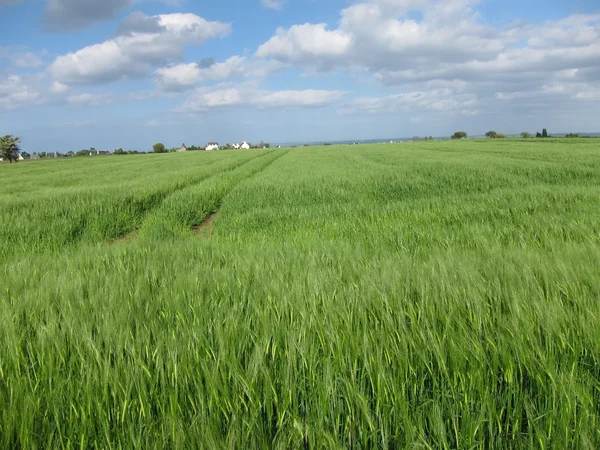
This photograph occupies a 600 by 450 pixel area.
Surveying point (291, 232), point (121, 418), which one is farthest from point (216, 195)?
point (121, 418)

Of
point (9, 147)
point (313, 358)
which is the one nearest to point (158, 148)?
point (9, 147)

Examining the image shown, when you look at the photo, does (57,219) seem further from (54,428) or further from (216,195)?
(54,428)

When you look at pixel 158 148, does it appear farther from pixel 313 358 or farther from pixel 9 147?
pixel 313 358

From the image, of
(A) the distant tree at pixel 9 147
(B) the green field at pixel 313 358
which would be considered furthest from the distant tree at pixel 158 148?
(B) the green field at pixel 313 358

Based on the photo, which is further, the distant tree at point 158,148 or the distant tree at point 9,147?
the distant tree at point 158,148

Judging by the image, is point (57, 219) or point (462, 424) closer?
point (462, 424)

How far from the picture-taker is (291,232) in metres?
5.41

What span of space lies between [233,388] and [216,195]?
9.30 metres

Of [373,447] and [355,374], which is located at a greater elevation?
[355,374]

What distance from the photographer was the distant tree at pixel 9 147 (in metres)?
67.9

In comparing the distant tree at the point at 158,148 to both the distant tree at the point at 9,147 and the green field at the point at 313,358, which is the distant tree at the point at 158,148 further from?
the green field at the point at 313,358

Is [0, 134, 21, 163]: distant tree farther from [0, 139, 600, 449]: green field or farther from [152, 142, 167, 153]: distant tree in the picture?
[0, 139, 600, 449]: green field

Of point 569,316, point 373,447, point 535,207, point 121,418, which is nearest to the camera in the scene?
point 373,447

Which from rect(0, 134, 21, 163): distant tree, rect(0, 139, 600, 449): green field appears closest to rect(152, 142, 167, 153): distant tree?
rect(0, 134, 21, 163): distant tree
